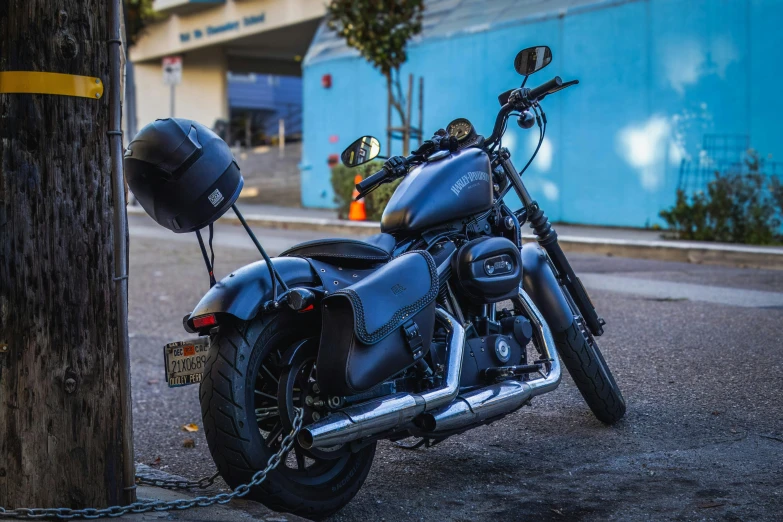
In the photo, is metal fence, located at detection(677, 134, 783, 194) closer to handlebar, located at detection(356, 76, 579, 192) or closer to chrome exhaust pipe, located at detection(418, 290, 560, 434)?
handlebar, located at detection(356, 76, 579, 192)

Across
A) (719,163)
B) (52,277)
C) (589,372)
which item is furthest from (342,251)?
(719,163)

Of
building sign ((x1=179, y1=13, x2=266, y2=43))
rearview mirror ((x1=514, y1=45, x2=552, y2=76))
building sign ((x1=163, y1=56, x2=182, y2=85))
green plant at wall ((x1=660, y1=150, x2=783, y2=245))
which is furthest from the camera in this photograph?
building sign ((x1=179, y1=13, x2=266, y2=43))

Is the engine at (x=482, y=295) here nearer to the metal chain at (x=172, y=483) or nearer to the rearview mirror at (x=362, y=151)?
the rearview mirror at (x=362, y=151)

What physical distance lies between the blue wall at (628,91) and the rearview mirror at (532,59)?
1058cm

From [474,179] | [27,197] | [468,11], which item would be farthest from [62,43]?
[468,11]

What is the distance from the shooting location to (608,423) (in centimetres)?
463

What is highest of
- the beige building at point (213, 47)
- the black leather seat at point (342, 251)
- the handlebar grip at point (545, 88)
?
the beige building at point (213, 47)

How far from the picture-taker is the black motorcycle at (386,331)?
3.17m

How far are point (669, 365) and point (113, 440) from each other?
369 centimetres

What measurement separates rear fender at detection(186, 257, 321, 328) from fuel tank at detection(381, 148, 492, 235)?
59cm

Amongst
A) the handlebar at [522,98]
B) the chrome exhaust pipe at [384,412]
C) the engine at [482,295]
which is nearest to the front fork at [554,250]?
the handlebar at [522,98]

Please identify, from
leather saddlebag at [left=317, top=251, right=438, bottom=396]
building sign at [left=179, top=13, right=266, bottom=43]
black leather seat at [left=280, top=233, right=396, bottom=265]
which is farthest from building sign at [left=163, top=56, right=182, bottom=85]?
leather saddlebag at [left=317, top=251, right=438, bottom=396]

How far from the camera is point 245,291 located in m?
3.17

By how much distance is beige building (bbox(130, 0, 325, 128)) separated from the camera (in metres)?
27.8
